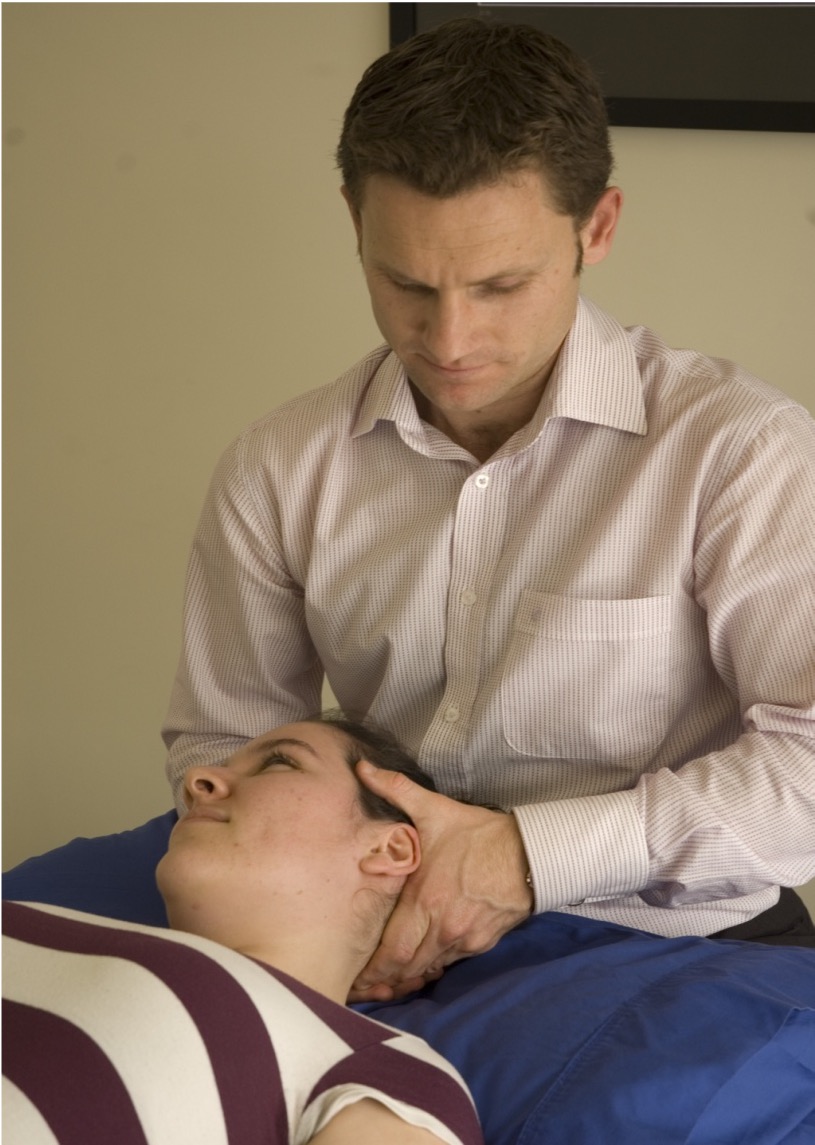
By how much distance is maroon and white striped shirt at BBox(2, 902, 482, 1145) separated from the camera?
1112 millimetres

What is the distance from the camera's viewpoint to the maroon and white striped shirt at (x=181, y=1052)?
3.65ft

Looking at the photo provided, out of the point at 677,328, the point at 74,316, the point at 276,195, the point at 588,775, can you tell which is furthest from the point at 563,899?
the point at 74,316

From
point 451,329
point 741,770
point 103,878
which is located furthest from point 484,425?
point 103,878

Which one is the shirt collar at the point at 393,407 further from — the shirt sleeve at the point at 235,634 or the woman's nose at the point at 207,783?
the woman's nose at the point at 207,783

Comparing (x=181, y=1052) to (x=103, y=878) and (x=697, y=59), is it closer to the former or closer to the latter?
(x=103, y=878)

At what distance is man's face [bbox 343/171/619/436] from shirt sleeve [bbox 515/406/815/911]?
0.89 ft

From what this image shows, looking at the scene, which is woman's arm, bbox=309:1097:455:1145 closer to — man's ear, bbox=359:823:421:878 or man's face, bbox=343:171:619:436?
man's ear, bbox=359:823:421:878

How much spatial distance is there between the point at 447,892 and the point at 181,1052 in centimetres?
39

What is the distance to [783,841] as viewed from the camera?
1.54 m

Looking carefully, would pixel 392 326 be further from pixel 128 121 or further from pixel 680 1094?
pixel 128 121

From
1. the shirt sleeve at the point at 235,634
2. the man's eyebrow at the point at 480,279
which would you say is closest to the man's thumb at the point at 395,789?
the shirt sleeve at the point at 235,634

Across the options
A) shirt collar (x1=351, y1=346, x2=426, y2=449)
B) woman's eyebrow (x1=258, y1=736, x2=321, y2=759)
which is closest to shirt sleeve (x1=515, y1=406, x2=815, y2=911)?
woman's eyebrow (x1=258, y1=736, x2=321, y2=759)

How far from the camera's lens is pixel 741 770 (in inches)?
60.1

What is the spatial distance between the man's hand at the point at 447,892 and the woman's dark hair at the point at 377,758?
0.02m
